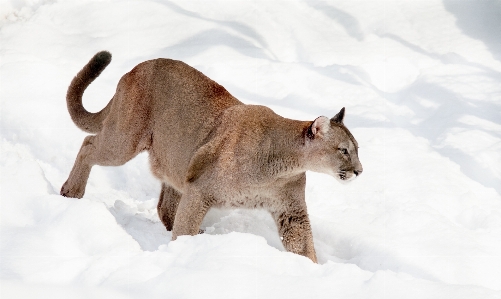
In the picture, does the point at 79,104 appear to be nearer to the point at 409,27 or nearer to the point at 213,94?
the point at 213,94

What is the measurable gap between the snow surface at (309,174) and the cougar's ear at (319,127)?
84 centimetres

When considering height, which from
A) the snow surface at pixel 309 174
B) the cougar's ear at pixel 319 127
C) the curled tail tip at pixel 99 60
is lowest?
the snow surface at pixel 309 174

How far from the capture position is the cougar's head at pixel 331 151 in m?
4.73

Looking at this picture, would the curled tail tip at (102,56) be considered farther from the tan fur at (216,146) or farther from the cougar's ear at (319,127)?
the cougar's ear at (319,127)

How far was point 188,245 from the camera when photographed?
12.5 ft

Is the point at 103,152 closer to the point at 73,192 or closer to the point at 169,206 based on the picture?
the point at 73,192

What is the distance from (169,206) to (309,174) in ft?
4.97

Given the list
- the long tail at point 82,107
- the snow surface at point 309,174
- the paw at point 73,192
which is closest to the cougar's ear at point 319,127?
the snow surface at point 309,174

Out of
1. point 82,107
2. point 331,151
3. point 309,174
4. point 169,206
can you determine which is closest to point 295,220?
point 331,151

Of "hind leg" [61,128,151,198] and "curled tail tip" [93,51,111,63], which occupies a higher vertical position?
"curled tail tip" [93,51,111,63]

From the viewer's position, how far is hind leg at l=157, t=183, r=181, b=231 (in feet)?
19.6

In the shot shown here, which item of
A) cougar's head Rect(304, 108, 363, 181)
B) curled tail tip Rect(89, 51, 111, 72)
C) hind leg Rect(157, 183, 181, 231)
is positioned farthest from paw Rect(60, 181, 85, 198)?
cougar's head Rect(304, 108, 363, 181)

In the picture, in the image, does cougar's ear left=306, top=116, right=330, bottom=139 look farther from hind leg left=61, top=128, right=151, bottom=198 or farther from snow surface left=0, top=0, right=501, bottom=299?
hind leg left=61, top=128, right=151, bottom=198

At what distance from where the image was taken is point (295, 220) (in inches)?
197
